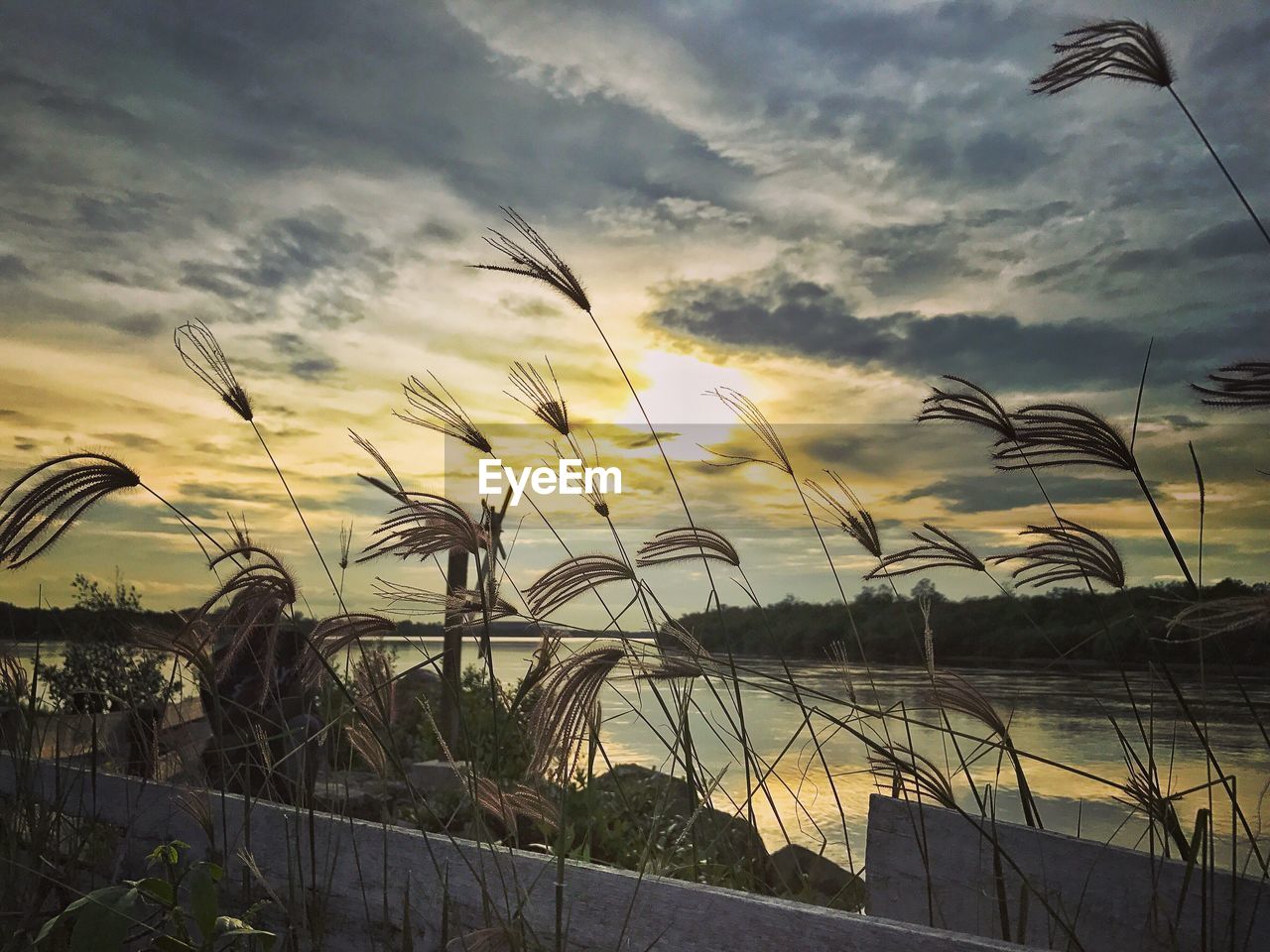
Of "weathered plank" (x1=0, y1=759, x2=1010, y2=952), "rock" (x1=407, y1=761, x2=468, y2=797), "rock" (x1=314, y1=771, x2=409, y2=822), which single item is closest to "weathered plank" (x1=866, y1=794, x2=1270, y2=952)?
"weathered plank" (x1=0, y1=759, x2=1010, y2=952)

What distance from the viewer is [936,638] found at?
2.34 m

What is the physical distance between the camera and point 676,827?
420cm

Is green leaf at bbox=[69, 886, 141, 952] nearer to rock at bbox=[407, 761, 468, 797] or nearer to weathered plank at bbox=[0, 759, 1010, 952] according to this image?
weathered plank at bbox=[0, 759, 1010, 952]

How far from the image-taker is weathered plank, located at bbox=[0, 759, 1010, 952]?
126cm

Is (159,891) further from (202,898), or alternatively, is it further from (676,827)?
(676,827)

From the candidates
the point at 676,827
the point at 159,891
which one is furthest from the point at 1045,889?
the point at 676,827

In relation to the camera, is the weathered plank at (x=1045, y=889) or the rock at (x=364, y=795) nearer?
the weathered plank at (x=1045, y=889)

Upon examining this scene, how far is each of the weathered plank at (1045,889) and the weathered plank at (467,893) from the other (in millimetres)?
593

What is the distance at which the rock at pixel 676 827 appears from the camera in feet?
7.30

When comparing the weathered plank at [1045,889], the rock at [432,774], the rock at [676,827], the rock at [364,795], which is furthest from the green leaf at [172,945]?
the rock at [432,774]

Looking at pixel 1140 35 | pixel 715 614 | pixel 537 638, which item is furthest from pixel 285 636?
pixel 1140 35

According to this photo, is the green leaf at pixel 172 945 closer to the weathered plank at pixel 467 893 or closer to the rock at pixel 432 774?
the weathered plank at pixel 467 893

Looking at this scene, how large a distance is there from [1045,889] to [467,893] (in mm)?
1133

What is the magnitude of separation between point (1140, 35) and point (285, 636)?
3.94m
